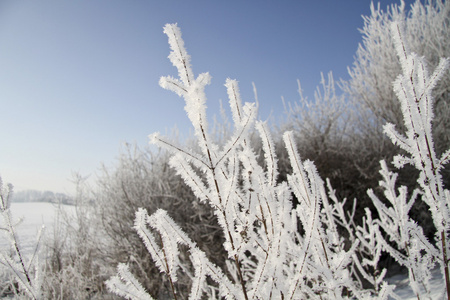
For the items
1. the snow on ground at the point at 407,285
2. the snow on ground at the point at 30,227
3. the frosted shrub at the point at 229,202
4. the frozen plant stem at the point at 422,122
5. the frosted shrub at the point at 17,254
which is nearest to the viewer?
the frosted shrub at the point at 229,202

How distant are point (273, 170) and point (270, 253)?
28cm

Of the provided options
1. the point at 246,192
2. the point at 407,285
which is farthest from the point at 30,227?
the point at 246,192

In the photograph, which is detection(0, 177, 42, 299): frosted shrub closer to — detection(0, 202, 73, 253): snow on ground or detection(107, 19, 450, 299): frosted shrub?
detection(0, 202, 73, 253): snow on ground

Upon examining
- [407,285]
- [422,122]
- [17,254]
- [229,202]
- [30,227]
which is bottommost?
[407,285]

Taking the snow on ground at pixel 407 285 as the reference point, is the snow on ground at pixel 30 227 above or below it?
above

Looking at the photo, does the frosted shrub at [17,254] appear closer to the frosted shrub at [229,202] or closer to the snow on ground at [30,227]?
the snow on ground at [30,227]

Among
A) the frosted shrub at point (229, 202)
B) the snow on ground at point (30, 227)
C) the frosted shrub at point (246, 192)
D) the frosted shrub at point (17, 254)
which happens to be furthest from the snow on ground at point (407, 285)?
the snow on ground at point (30, 227)

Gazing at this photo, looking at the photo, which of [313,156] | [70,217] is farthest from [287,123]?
[70,217]

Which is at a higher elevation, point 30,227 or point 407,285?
point 30,227

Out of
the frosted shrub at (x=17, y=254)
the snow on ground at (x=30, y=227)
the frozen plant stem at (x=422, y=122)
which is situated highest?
the frozen plant stem at (x=422, y=122)

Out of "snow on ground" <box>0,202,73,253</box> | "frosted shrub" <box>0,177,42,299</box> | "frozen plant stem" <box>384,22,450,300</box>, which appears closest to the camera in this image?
"frozen plant stem" <box>384,22,450,300</box>

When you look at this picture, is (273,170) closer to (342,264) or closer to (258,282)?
(258,282)

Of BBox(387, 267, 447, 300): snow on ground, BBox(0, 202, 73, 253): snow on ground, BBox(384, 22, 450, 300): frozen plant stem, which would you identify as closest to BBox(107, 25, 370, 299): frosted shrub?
BBox(384, 22, 450, 300): frozen plant stem

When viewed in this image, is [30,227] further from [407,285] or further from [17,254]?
[407,285]
